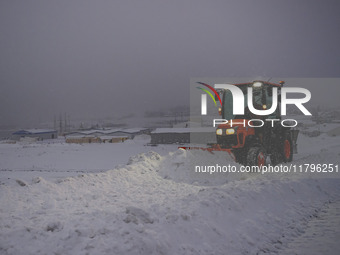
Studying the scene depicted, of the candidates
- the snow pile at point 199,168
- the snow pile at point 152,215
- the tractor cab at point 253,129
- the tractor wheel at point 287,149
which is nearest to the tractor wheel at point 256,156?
the tractor cab at point 253,129

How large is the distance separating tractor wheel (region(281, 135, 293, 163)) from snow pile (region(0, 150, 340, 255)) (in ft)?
12.9

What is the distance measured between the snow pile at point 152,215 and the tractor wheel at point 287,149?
394 centimetres

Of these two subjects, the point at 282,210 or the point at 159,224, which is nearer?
the point at 159,224

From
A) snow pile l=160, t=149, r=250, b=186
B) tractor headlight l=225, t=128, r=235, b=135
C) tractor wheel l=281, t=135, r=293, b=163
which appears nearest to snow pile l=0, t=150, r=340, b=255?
snow pile l=160, t=149, r=250, b=186

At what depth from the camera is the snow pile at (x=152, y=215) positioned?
4133mm

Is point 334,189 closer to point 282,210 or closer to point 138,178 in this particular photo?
point 282,210

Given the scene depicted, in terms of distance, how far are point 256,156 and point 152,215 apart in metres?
6.35

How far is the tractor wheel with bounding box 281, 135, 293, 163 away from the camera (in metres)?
13.1

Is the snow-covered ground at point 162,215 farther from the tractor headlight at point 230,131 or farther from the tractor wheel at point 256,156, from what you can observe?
the tractor headlight at point 230,131

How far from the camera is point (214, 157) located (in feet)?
33.5

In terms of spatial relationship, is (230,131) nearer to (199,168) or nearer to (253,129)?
(253,129)

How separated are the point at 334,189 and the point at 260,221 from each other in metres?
4.38

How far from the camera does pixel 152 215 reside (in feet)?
16.6

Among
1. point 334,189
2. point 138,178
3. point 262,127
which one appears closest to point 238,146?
point 262,127
